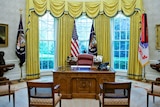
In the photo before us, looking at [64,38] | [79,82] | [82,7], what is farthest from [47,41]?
[79,82]

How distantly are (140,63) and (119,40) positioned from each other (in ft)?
5.17

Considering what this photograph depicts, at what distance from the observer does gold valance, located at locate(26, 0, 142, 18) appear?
8.11 meters

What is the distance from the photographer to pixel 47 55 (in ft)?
29.3

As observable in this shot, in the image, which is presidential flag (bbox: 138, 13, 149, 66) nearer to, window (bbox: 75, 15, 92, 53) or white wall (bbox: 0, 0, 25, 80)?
window (bbox: 75, 15, 92, 53)

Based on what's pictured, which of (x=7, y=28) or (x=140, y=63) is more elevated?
(x=7, y=28)

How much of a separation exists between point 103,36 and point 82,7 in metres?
1.54

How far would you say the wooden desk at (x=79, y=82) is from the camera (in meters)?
5.33

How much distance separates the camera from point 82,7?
8.73 metres

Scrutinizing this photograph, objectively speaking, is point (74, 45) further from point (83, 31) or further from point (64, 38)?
point (83, 31)

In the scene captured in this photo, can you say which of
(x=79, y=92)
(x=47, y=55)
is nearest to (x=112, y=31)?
(x=47, y=55)

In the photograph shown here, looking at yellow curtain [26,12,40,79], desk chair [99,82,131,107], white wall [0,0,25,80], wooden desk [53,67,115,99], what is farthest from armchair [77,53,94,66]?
desk chair [99,82,131,107]

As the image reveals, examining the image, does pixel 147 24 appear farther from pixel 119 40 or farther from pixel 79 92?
pixel 79 92

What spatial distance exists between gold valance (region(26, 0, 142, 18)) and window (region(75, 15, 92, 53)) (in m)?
0.43

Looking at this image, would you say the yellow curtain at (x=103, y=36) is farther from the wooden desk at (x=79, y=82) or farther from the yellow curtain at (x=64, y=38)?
the wooden desk at (x=79, y=82)
